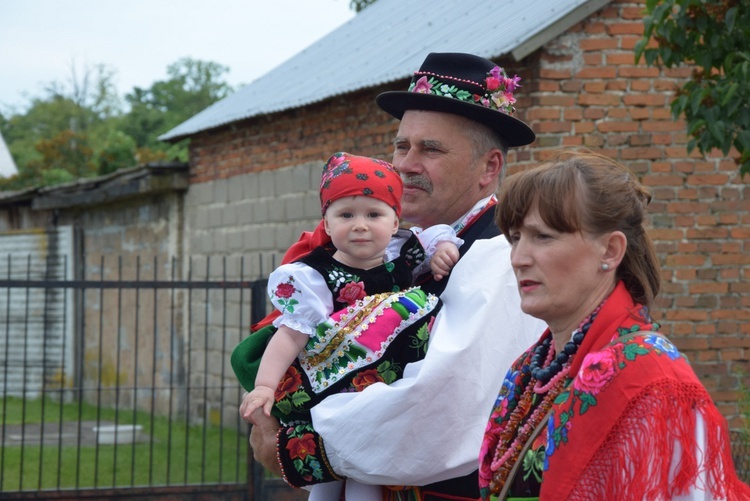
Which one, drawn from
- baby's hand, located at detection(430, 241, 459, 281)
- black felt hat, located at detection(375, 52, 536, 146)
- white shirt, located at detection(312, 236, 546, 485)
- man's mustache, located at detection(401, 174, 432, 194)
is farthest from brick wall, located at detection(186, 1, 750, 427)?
white shirt, located at detection(312, 236, 546, 485)

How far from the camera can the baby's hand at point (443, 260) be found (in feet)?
9.46

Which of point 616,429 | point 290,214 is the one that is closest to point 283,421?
point 616,429

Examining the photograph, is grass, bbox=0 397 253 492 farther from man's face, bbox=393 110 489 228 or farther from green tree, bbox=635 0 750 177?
man's face, bbox=393 110 489 228

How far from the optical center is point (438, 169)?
309cm

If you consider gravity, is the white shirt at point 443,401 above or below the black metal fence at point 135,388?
above

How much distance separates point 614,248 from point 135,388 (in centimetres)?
669

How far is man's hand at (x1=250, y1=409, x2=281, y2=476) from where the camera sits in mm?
2916

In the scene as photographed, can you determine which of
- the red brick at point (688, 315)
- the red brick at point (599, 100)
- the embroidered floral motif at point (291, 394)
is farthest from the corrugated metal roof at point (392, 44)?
the embroidered floral motif at point (291, 394)

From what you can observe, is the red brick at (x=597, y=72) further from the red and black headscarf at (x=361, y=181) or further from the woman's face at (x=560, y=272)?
the woman's face at (x=560, y=272)

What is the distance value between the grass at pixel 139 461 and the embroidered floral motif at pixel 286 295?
575cm

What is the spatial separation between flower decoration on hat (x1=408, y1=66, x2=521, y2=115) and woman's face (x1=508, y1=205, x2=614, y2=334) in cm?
91

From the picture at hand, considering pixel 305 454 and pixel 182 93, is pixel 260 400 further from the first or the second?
pixel 182 93

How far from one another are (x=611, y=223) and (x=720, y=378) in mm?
6551

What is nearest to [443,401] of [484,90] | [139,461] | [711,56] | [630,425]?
[630,425]
